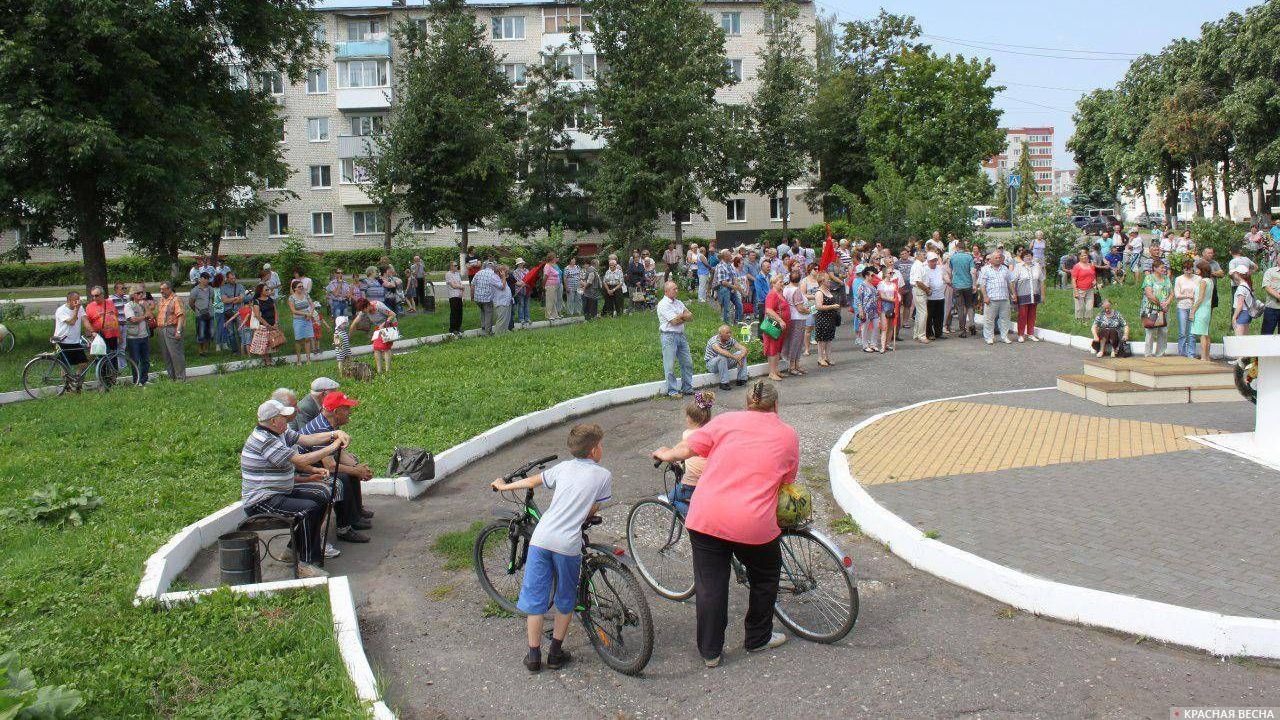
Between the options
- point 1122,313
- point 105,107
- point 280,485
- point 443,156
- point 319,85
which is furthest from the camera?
point 319,85

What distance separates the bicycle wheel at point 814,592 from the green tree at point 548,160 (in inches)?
1752

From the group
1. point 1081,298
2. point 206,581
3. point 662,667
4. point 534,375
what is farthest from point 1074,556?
point 1081,298

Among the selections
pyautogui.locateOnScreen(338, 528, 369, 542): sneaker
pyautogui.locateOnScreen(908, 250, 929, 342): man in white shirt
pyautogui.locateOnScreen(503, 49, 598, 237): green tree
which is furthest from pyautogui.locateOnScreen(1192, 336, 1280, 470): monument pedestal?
pyautogui.locateOnScreen(503, 49, 598, 237): green tree

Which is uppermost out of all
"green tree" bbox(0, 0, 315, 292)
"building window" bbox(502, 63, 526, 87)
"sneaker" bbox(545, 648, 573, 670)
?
"building window" bbox(502, 63, 526, 87)

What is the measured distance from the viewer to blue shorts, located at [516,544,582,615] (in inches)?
242

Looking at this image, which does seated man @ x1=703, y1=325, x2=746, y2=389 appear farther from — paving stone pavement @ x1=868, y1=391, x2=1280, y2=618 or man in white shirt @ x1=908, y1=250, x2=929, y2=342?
paving stone pavement @ x1=868, y1=391, x2=1280, y2=618

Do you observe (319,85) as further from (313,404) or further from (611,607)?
(611,607)

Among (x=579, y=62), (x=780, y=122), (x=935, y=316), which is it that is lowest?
(x=935, y=316)

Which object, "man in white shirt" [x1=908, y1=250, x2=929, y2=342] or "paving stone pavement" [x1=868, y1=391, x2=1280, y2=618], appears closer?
"paving stone pavement" [x1=868, y1=391, x2=1280, y2=618]

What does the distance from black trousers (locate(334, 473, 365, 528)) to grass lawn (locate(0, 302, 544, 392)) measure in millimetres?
10350

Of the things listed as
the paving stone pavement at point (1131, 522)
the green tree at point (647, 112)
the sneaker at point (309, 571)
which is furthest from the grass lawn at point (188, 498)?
the green tree at point (647, 112)

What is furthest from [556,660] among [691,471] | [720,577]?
[691,471]

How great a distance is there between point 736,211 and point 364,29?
25342 millimetres

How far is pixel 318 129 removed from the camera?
60406 mm
